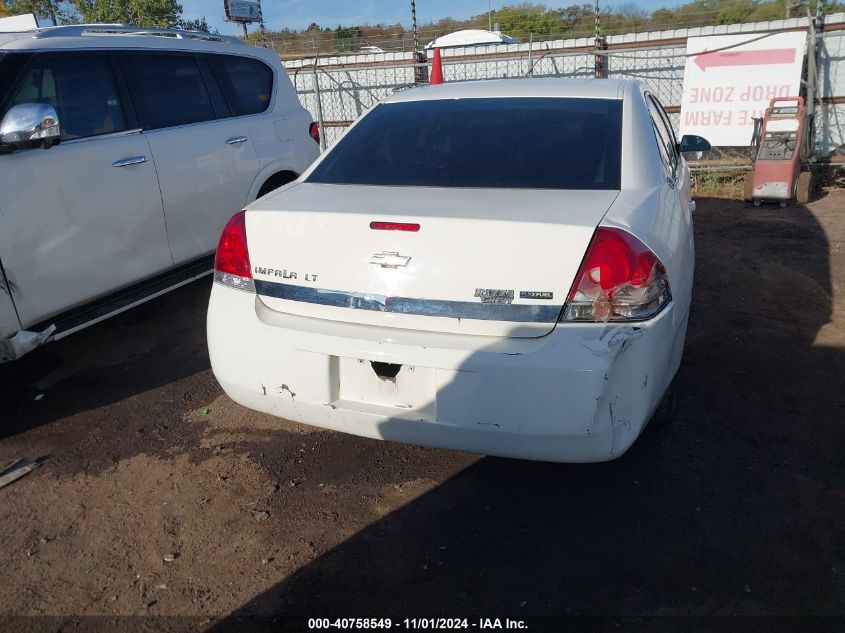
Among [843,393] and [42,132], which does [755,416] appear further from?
[42,132]

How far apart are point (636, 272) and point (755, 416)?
5.23ft

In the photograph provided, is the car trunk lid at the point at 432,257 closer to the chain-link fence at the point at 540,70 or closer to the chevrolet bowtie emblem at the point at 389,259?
the chevrolet bowtie emblem at the point at 389,259

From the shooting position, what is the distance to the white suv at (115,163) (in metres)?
3.54

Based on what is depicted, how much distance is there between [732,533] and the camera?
2.61m

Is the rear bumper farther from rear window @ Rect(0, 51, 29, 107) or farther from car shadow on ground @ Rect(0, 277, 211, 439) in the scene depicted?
rear window @ Rect(0, 51, 29, 107)

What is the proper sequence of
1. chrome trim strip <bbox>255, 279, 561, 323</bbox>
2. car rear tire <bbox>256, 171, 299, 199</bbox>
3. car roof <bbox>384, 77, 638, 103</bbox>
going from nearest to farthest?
chrome trim strip <bbox>255, 279, 561, 323</bbox> → car roof <bbox>384, 77, 638, 103</bbox> → car rear tire <bbox>256, 171, 299, 199</bbox>

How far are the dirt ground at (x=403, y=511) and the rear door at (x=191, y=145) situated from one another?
3.63 feet

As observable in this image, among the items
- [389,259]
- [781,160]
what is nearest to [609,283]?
[389,259]

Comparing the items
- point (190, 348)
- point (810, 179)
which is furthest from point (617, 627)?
point (810, 179)

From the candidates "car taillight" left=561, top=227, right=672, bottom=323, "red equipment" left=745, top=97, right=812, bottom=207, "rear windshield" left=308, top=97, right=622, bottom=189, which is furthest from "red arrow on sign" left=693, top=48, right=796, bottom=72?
"car taillight" left=561, top=227, right=672, bottom=323

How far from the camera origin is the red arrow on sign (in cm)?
887

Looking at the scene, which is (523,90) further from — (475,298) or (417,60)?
(417,60)

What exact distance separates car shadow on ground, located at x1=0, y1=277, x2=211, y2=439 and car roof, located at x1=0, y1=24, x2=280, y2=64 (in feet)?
6.22

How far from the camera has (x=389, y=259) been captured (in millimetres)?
2486
